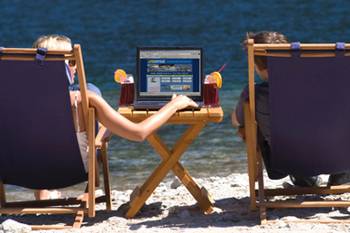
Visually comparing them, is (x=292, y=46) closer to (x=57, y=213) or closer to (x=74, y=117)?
(x=74, y=117)

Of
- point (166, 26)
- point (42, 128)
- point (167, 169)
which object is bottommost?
point (166, 26)

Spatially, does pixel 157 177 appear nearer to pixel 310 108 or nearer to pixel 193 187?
pixel 193 187

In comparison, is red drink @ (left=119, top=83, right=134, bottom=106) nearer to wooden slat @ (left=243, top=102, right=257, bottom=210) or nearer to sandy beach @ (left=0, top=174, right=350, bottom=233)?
sandy beach @ (left=0, top=174, right=350, bottom=233)

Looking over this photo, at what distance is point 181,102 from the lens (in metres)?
4.70

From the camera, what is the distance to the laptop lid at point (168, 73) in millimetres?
5113

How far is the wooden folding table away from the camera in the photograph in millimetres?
4781

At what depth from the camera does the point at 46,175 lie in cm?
476

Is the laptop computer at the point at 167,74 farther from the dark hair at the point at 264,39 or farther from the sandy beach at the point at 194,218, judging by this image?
the sandy beach at the point at 194,218

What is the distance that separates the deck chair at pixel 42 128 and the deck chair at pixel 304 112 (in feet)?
2.72

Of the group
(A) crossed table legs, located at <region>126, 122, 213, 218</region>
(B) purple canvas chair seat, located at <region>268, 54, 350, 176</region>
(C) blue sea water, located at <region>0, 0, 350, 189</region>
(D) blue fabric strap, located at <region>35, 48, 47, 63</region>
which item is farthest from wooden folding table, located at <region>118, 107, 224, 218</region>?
(C) blue sea water, located at <region>0, 0, 350, 189</region>

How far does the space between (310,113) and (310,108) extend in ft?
0.08

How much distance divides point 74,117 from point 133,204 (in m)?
0.63

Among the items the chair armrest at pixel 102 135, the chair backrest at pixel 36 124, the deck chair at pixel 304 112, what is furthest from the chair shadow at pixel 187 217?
the chair armrest at pixel 102 135

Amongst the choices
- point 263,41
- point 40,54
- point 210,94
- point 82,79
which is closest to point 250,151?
point 210,94
